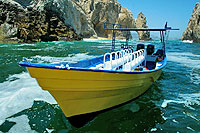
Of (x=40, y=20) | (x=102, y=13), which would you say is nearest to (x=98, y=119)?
(x=40, y=20)

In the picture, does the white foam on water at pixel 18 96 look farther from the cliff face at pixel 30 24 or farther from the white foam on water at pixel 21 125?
the cliff face at pixel 30 24

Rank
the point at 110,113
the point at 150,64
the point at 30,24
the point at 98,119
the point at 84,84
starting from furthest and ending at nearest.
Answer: the point at 30,24 < the point at 150,64 < the point at 110,113 < the point at 98,119 < the point at 84,84

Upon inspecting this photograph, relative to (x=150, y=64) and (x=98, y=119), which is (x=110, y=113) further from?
(x=150, y=64)

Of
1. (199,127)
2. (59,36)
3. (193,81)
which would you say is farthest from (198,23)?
(199,127)

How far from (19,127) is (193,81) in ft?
35.0

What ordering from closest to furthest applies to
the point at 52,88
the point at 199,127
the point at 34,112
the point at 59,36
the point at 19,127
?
the point at 52,88 < the point at 19,127 < the point at 199,127 < the point at 34,112 < the point at 59,36

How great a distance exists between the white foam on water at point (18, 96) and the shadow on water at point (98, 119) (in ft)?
1.07

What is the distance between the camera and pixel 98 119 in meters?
5.49

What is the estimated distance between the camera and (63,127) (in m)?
4.97

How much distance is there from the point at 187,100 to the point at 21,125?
7.40m

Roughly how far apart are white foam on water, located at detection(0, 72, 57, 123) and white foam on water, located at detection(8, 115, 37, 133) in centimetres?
45

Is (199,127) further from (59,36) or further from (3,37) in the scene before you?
(59,36)

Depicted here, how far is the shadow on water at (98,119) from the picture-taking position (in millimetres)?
4910

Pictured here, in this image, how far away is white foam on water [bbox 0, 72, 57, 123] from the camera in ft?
18.6
